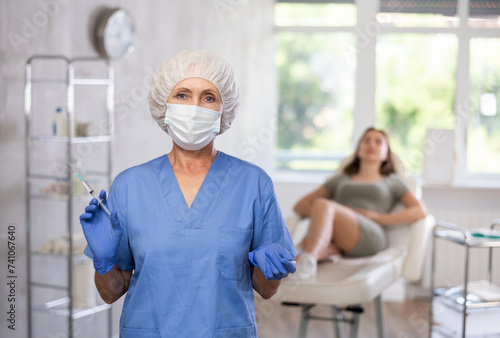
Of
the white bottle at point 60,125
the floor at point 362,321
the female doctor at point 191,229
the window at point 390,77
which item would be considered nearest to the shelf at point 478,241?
the floor at point 362,321

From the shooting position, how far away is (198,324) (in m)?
1.34

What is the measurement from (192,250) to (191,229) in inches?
1.8

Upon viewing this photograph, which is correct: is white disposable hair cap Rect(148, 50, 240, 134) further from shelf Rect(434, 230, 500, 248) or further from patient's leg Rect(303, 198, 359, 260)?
shelf Rect(434, 230, 500, 248)

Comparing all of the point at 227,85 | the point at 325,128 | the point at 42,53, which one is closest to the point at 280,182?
the point at 325,128

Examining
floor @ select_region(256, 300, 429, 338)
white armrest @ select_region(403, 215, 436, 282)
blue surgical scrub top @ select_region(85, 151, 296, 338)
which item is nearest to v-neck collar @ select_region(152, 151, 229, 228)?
blue surgical scrub top @ select_region(85, 151, 296, 338)

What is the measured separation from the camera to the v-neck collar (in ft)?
4.47

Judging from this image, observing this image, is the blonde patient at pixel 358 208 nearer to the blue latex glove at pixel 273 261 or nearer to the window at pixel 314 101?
the window at pixel 314 101

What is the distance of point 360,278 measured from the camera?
105 inches

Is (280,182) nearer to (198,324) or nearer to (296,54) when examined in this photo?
(296,54)

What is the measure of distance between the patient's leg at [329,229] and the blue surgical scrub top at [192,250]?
160 cm

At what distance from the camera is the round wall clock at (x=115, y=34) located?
9.82 feet

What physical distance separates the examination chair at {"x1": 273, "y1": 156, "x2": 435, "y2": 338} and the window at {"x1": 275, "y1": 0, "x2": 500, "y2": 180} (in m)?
1.32

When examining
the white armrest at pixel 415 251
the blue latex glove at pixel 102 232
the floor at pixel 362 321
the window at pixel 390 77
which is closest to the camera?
the blue latex glove at pixel 102 232

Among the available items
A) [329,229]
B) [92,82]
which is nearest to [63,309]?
[92,82]
